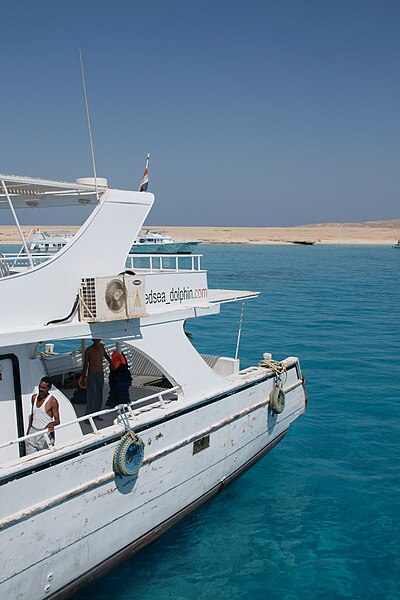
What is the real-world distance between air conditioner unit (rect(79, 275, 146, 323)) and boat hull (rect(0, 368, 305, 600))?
159 cm

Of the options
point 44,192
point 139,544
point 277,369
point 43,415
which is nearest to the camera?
point 43,415

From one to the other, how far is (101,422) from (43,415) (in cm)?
214

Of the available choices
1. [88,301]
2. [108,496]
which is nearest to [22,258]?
[88,301]

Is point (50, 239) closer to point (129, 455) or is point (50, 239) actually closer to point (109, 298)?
point (109, 298)

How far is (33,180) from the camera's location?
7605 millimetres

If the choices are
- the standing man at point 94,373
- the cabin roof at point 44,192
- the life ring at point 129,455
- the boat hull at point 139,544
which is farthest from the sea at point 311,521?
the cabin roof at point 44,192

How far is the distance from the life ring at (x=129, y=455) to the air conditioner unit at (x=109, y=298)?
1587 mm

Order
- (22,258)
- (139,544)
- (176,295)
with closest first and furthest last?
(139,544) < (22,258) < (176,295)

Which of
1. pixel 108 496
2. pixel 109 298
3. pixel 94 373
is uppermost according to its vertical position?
pixel 109 298

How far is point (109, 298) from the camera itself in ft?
25.2

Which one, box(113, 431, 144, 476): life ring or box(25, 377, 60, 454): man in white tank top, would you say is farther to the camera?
box(113, 431, 144, 476): life ring

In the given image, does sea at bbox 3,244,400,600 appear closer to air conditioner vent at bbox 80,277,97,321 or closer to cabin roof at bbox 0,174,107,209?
air conditioner vent at bbox 80,277,97,321

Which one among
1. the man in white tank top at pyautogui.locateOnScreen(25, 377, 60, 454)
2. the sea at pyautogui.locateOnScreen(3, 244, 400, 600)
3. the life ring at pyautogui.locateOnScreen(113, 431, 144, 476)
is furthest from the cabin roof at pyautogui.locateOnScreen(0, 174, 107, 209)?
the sea at pyautogui.locateOnScreen(3, 244, 400, 600)

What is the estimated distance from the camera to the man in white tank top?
710 cm
